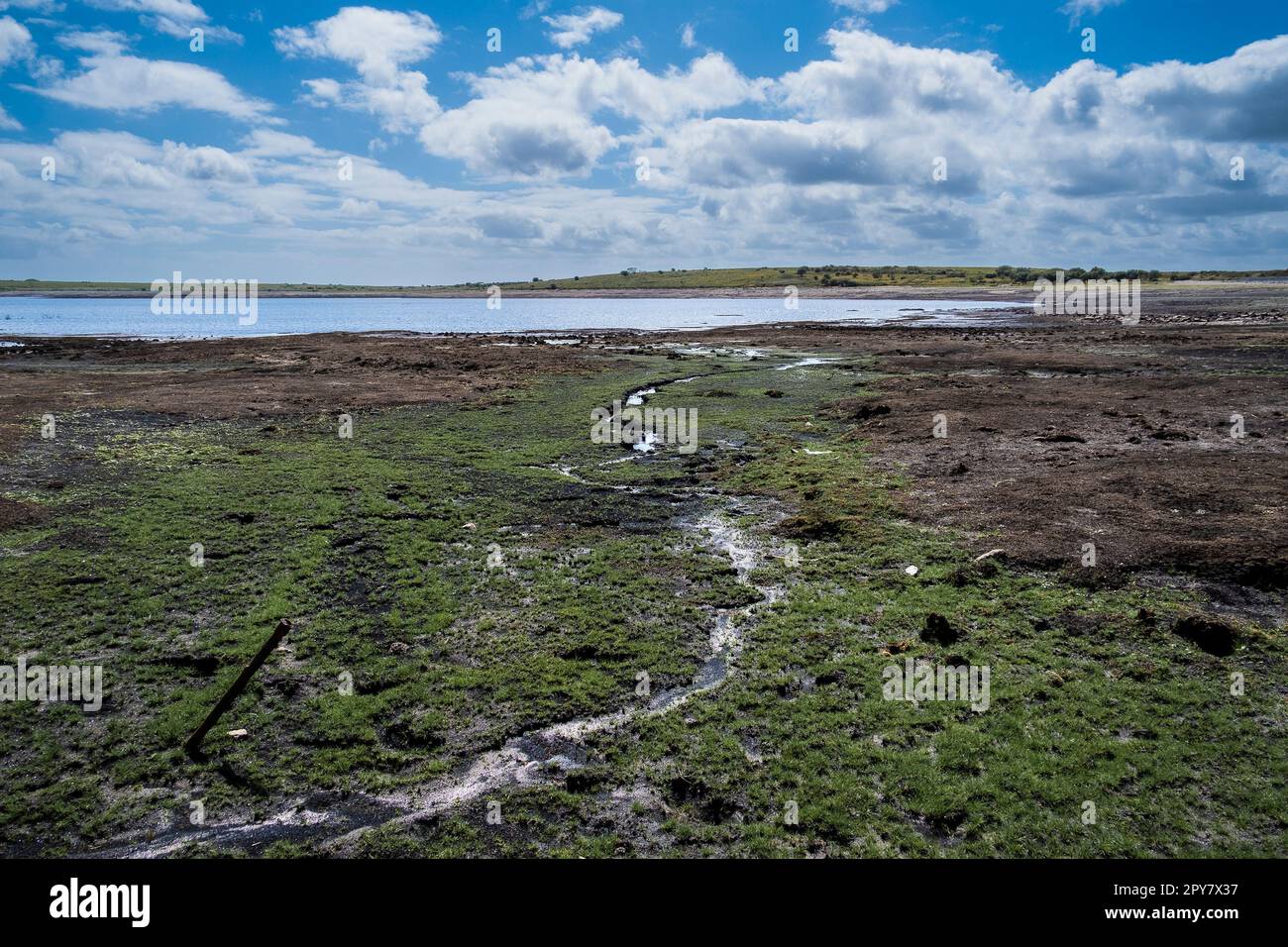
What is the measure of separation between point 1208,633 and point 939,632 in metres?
4.24

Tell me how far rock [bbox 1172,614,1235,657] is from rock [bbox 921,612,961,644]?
369cm

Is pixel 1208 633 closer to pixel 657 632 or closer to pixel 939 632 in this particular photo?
pixel 939 632

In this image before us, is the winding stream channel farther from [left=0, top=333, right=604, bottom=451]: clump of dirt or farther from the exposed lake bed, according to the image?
[left=0, top=333, right=604, bottom=451]: clump of dirt

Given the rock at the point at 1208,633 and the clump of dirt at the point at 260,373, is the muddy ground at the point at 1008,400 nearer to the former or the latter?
the clump of dirt at the point at 260,373

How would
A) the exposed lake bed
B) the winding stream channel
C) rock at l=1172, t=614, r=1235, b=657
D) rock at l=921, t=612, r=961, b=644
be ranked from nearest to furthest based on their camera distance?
the winding stream channel
the exposed lake bed
rock at l=1172, t=614, r=1235, b=657
rock at l=921, t=612, r=961, b=644

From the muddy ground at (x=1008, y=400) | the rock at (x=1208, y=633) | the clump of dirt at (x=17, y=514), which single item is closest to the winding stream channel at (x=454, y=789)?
the rock at (x=1208, y=633)

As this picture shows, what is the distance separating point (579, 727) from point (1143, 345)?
65.4m

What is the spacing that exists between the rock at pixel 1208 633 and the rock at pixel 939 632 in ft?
12.1

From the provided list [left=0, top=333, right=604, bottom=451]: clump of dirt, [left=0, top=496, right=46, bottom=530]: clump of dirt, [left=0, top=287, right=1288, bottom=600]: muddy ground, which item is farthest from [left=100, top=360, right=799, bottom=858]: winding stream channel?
[left=0, top=333, right=604, bottom=451]: clump of dirt

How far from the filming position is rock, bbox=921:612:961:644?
12680 millimetres

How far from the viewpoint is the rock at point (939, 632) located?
1268cm

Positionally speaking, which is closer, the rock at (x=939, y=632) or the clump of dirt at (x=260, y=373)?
the rock at (x=939, y=632)

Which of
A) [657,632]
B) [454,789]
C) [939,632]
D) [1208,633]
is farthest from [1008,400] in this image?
[454,789]

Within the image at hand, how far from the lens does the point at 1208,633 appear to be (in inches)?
477
